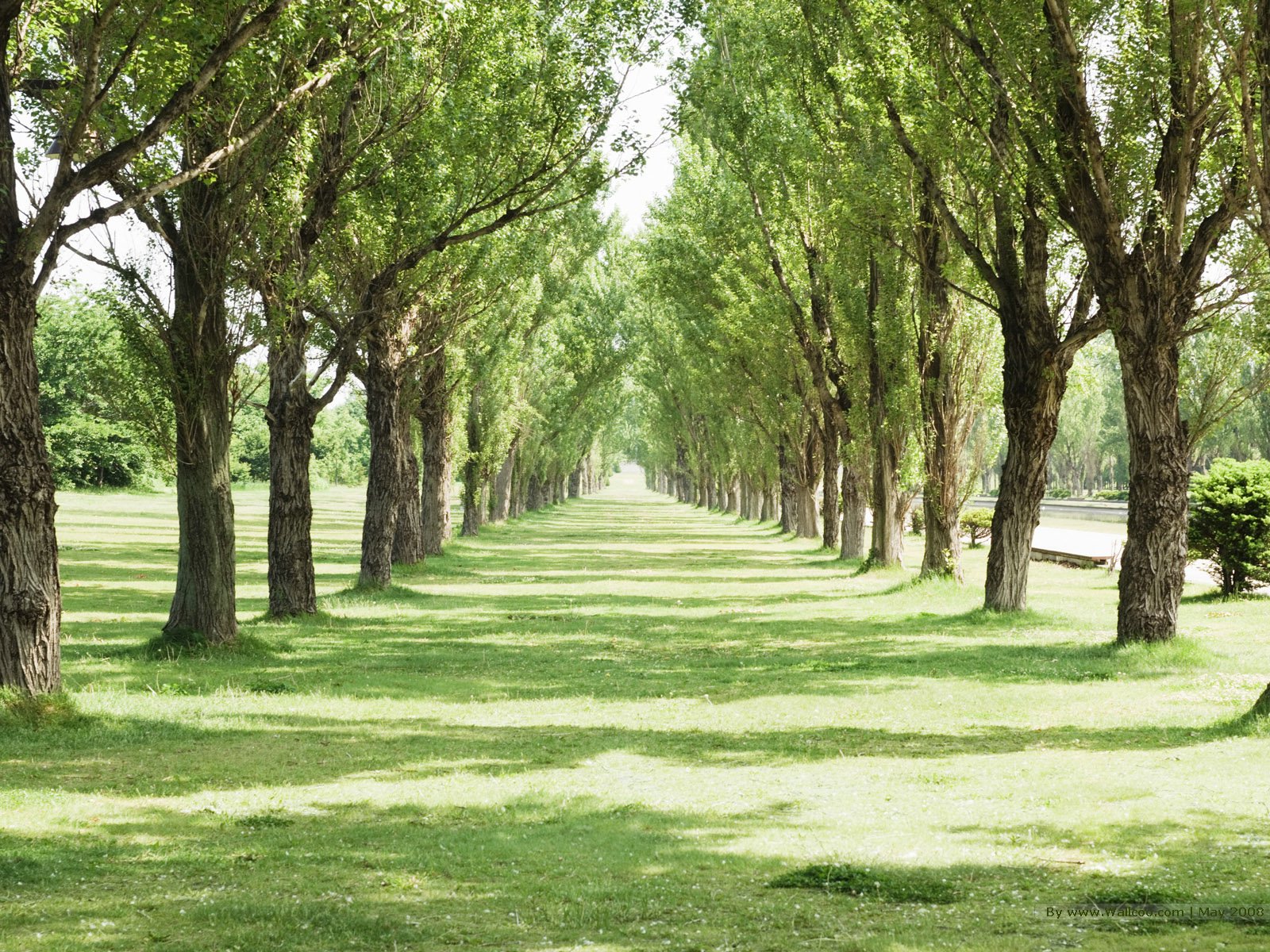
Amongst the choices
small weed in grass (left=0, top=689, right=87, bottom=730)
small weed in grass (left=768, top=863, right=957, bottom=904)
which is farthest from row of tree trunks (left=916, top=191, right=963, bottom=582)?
small weed in grass (left=768, top=863, right=957, bottom=904)

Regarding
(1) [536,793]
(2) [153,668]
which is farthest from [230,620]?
(1) [536,793]

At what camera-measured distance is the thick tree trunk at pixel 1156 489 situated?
49.5ft

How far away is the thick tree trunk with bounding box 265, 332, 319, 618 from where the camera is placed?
18.3 meters

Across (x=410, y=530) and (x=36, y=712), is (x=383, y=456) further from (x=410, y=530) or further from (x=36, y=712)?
(x=36, y=712)

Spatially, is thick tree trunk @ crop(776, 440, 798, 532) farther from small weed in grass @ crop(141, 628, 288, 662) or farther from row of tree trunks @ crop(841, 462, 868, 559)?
small weed in grass @ crop(141, 628, 288, 662)

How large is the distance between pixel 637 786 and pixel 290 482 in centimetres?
1103

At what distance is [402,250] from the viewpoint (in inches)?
779

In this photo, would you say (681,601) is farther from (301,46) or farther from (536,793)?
(536,793)

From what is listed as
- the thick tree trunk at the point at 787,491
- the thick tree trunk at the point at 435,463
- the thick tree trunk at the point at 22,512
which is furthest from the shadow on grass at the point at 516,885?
the thick tree trunk at the point at 787,491

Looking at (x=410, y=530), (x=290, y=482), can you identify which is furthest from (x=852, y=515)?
(x=290, y=482)

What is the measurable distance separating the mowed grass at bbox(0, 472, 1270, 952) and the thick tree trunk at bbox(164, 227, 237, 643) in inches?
30.6

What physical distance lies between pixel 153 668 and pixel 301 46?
7601 millimetres

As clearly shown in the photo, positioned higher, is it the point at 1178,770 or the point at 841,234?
the point at 841,234

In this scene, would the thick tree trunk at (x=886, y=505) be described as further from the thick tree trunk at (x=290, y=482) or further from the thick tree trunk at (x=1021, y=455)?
the thick tree trunk at (x=290, y=482)
